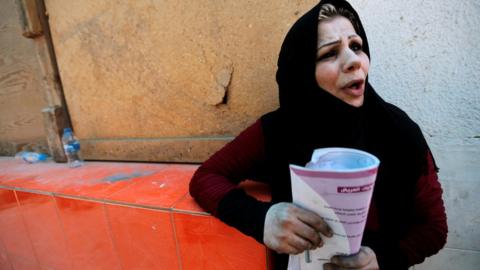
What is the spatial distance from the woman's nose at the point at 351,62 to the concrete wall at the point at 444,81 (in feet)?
1.75

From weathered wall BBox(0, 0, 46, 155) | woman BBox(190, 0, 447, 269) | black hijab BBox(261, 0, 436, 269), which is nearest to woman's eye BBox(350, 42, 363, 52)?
woman BBox(190, 0, 447, 269)

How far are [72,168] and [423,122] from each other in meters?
2.64

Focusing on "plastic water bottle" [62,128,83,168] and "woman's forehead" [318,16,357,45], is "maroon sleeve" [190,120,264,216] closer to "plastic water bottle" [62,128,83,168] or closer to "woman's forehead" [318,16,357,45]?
"woman's forehead" [318,16,357,45]

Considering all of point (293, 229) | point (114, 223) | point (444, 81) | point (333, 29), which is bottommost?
point (114, 223)

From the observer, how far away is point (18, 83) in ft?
9.30

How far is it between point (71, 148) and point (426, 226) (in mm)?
2585

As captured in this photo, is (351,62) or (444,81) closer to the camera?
(351,62)

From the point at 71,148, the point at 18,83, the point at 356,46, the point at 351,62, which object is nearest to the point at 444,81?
the point at 356,46

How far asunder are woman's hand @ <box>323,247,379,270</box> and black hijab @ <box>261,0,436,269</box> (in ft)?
0.46

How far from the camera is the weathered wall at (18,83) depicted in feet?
8.84

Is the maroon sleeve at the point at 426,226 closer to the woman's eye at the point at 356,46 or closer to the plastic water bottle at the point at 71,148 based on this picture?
the woman's eye at the point at 356,46

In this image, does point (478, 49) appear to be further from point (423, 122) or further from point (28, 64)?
point (28, 64)

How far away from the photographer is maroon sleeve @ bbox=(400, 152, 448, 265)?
858mm

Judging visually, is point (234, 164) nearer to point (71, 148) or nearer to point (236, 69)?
point (236, 69)
